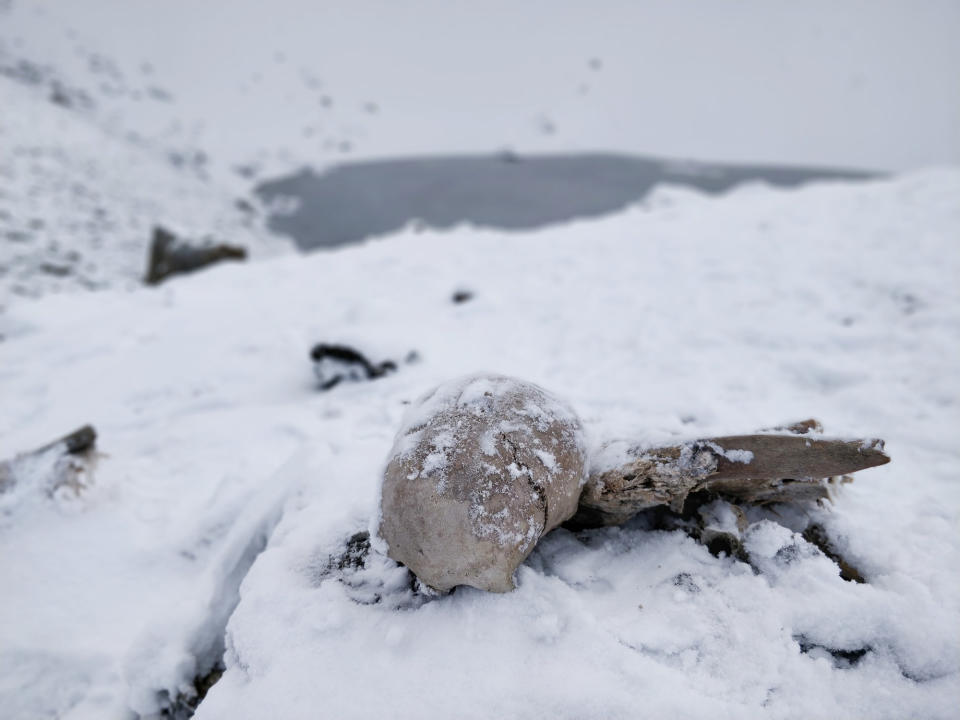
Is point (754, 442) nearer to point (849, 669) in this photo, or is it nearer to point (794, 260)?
point (849, 669)

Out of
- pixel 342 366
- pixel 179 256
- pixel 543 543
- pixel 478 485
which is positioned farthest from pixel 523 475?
pixel 179 256

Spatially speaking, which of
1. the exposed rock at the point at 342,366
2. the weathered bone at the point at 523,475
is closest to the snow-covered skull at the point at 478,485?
the weathered bone at the point at 523,475

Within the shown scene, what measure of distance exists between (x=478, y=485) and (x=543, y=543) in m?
0.42

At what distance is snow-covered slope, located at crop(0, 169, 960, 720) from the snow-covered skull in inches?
6.2

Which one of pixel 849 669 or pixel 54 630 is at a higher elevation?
pixel 849 669

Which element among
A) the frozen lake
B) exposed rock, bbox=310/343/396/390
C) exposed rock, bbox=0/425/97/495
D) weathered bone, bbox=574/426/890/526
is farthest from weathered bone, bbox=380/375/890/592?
the frozen lake

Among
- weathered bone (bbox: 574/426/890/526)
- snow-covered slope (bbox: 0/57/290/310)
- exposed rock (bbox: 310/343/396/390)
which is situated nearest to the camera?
weathered bone (bbox: 574/426/890/526)

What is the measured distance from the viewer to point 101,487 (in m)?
2.26

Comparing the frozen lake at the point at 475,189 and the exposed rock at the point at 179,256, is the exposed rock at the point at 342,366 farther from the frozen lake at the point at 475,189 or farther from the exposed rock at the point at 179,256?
the frozen lake at the point at 475,189

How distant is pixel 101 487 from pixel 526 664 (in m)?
2.12

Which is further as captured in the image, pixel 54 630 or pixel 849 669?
pixel 54 630

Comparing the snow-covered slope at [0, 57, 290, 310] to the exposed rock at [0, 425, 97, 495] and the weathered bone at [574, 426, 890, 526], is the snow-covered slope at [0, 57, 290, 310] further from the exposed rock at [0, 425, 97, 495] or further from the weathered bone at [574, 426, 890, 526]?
the weathered bone at [574, 426, 890, 526]

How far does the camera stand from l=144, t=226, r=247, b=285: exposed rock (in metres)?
6.00

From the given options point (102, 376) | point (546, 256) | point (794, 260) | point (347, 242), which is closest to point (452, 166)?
point (347, 242)
